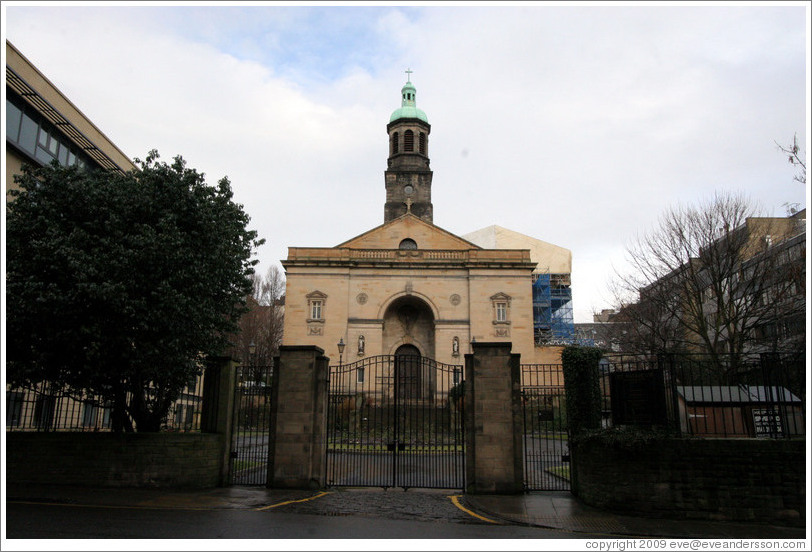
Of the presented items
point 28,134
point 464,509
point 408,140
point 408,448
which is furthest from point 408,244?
point 464,509

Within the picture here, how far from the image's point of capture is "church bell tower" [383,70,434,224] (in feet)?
169

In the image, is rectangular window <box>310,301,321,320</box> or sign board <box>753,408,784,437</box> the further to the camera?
rectangular window <box>310,301,321,320</box>

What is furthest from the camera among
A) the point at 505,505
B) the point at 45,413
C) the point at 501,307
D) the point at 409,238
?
the point at 409,238

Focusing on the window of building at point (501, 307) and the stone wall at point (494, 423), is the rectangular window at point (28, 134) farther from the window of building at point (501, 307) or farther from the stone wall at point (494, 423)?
the window of building at point (501, 307)

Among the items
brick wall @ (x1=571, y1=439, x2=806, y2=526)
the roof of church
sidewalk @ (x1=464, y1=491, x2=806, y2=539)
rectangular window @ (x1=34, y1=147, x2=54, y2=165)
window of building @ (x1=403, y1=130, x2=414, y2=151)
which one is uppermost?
window of building @ (x1=403, y1=130, x2=414, y2=151)

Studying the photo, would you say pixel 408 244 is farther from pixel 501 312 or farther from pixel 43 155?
pixel 43 155

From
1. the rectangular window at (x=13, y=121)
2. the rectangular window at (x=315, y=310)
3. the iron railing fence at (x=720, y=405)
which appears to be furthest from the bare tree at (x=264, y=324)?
the iron railing fence at (x=720, y=405)

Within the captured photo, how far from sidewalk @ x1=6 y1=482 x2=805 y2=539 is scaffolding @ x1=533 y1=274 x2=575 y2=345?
4573 cm

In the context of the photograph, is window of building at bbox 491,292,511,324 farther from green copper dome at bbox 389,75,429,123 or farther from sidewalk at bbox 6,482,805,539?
sidewalk at bbox 6,482,805,539

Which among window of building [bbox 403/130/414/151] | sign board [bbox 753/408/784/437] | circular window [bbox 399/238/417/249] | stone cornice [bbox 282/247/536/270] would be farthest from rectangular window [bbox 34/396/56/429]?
window of building [bbox 403/130/414/151]

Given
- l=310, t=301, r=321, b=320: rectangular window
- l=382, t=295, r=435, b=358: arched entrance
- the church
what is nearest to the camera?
the church

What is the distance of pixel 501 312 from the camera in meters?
43.4

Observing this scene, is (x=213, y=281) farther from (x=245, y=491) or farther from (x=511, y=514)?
(x=511, y=514)

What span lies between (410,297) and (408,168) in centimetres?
1322
